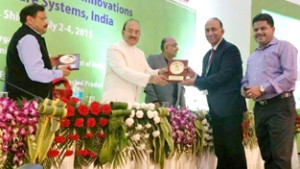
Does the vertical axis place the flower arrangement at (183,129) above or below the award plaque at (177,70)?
below

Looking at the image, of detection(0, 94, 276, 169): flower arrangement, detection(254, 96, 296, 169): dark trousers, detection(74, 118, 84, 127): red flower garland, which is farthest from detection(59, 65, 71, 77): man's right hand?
detection(254, 96, 296, 169): dark trousers

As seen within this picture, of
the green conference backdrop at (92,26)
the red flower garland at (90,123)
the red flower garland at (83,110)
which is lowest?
the red flower garland at (90,123)

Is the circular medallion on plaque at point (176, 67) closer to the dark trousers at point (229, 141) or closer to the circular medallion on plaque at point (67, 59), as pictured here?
the dark trousers at point (229, 141)

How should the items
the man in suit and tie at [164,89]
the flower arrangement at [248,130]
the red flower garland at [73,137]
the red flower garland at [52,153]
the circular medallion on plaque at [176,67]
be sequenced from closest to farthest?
the red flower garland at [52,153] → the red flower garland at [73,137] → the circular medallion on plaque at [176,67] → the flower arrangement at [248,130] → the man in suit and tie at [164,89]

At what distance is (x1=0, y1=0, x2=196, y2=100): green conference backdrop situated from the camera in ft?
12.2

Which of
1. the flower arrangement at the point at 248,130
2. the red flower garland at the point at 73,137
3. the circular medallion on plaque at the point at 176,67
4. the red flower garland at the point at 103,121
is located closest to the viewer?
the red flower garland at the point at 73,137

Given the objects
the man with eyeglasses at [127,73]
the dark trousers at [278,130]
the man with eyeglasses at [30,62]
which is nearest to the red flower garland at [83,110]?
the man with eyeglasses at [30,62]

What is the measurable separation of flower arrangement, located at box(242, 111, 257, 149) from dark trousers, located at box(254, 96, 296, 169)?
433 millimetres

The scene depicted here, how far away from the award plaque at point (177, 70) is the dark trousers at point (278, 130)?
2.01 ft

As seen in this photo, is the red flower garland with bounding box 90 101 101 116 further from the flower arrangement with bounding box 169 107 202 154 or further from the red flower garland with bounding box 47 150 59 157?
the flower arrangement with bounding box 169 107 202 154

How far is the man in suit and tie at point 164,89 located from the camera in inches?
167

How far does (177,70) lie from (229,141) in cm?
69

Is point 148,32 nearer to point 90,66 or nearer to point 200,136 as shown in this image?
point 90,66

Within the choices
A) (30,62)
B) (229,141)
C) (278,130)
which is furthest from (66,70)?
(278,130)
